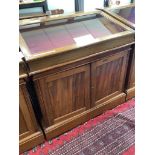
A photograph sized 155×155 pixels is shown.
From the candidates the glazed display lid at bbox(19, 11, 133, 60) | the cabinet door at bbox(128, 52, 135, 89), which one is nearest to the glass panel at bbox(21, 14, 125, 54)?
the glazed display lid at bbox(19, 11, 133, 60)

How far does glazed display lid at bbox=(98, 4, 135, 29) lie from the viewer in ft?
5.48

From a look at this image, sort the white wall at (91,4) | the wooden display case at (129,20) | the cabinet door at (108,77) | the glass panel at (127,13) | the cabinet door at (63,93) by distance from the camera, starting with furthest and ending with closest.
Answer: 1. the white wall at (91,4)
2. the glass panel at (127,13)
3. the wooden display case at (129,20)
4. the cabinet door at (108,77)
5. the cabinet door at (63,93)

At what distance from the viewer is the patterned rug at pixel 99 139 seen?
1547 mm

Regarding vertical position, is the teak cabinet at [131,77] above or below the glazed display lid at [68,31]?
below

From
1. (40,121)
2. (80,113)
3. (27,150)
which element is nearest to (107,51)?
(80,113)

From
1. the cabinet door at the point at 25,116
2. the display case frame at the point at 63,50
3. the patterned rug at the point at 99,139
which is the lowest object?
the patterned rug at the point at 99,139

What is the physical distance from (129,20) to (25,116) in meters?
1.29

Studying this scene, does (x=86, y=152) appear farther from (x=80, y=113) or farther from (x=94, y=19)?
(x=94, y=19)

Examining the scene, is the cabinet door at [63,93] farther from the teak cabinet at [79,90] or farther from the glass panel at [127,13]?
the glass panel at [127,13]

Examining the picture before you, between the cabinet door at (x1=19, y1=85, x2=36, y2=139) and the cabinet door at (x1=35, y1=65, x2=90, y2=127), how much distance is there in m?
0.10

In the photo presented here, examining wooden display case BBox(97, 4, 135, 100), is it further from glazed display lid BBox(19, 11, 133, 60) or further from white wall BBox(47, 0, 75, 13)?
white wall BBox(47, 0, 75, 13)

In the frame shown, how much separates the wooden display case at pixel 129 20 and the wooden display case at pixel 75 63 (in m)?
0.06

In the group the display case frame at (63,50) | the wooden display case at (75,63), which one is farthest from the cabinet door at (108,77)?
the display case frame at (63,50)

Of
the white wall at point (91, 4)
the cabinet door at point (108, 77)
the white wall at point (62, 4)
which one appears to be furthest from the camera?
the white wall at point (91, 4)
